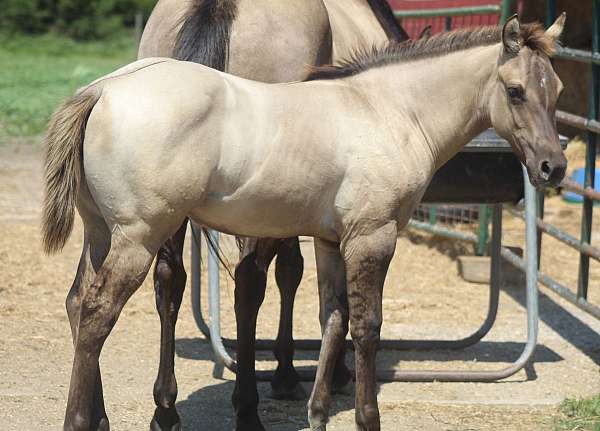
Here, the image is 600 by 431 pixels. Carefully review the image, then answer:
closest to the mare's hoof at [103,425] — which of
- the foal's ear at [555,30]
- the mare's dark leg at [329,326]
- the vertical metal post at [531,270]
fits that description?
the mare's dark leg at [329,326]

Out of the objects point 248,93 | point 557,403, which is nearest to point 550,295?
point 557,403

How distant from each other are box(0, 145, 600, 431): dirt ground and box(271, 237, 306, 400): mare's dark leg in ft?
0.23

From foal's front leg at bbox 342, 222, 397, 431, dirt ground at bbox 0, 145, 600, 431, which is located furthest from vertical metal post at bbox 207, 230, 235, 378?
foal's front leg at bbox 342, 222, 397, 431

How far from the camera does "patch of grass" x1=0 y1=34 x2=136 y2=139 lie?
12484 millimetres

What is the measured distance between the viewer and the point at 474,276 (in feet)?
23.5

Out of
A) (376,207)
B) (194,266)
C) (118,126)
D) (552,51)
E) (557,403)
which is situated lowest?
(557,403)

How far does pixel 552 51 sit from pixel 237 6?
4.47ft

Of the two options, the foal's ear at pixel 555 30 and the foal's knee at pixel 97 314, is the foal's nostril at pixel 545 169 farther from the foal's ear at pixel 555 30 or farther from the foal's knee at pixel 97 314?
the foal's knee at pixel 97 314

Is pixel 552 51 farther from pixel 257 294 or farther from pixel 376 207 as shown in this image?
pixel 257 294

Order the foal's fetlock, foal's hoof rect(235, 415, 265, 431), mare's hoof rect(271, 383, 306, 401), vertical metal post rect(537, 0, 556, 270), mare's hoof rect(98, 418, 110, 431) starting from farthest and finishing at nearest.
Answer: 1. vertical metal post rect(537, 0, 556, 270)
2. the foal's fetlock
3. mare's hoof rect(271, 383, 306, 401)
4. foal's hoof rect(235, 415, 265, 431)
5. mare's hoof rect(98, 418, 110, 431)

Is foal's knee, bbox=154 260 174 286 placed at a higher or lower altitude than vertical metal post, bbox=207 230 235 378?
higher

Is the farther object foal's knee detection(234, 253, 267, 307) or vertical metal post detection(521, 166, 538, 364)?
vertical metal post detection(521, 166, 538, 364)

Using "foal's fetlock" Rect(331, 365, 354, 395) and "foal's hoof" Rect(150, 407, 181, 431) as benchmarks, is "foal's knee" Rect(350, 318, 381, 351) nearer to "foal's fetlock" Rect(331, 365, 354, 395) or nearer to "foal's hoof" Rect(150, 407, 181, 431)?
"foal's hoof" Rect(150, 407, 181, 431)

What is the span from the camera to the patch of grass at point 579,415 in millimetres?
4379
